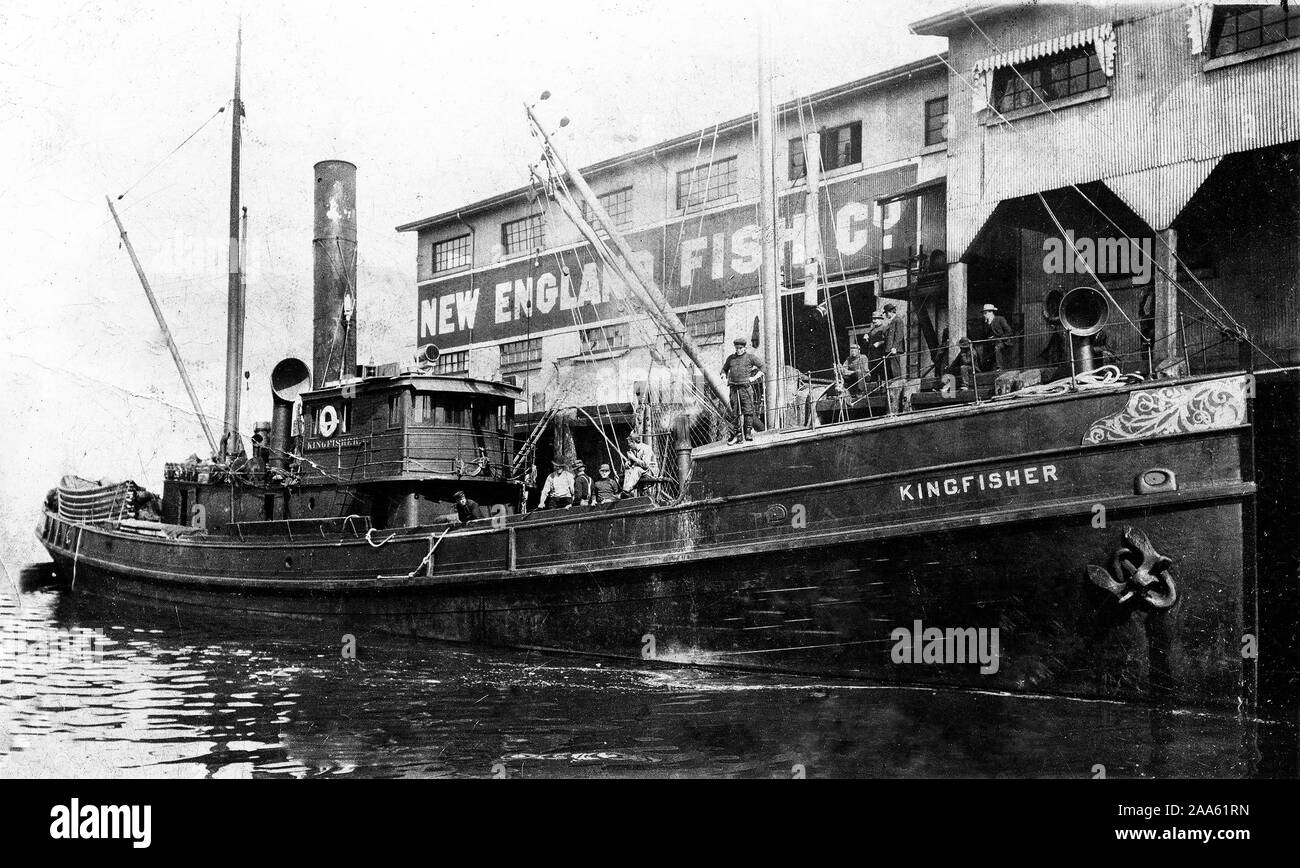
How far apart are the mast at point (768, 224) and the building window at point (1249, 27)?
7.17 metres

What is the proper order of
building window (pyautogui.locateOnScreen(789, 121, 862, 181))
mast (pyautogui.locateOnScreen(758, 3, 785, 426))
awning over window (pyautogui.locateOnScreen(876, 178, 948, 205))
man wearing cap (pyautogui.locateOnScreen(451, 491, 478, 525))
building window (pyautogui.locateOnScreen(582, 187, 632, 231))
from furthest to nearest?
building window (pyautogui.locateOnScreen(582, 187, 632, 231)) → building window (pyautogui.locateOnScreen(789, 121, 862, 181)) → awning over window (pyautogui.locateOnScreen(876, 178, 948, 205)) → man wearing cap (pyautogui.locateOnScreen(451, 491, 478, 525)) → mast (pyautogui.locateOnScreen(758, 3, 785, 426))

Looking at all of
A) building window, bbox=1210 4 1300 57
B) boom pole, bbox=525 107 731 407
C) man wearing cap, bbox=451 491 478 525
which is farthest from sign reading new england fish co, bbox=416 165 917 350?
building window, bbox=1210 4 1300 57

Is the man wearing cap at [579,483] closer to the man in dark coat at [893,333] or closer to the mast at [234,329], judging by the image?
the man in dark coat at [893,333]

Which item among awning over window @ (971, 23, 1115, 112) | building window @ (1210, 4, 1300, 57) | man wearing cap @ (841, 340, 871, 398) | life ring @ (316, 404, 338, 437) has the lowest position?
life ring @ (316, 404, 338, 437)

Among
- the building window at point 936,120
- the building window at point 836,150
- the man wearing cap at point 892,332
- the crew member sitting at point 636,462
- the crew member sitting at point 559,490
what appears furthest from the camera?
the building window at point 836,150

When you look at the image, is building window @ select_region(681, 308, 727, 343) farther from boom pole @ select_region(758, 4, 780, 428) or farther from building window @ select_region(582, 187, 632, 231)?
boom pole @ select_region(758, 4, 780, 428)

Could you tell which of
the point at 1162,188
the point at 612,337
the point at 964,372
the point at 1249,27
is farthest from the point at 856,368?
the point at 612,337

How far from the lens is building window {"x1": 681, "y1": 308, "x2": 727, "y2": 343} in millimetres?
19906

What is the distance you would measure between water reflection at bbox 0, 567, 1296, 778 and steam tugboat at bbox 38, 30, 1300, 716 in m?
0.51

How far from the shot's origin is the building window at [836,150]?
61.6 ft

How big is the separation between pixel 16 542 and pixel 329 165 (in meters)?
15.1

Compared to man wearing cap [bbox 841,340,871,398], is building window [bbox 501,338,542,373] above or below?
above

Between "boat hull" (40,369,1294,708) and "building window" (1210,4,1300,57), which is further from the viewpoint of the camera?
"building window" (1210,4,1300,57)

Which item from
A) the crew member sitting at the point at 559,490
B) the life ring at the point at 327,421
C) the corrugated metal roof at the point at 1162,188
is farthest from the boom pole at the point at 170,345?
the corrugated metal roof at the point at 1162,188
